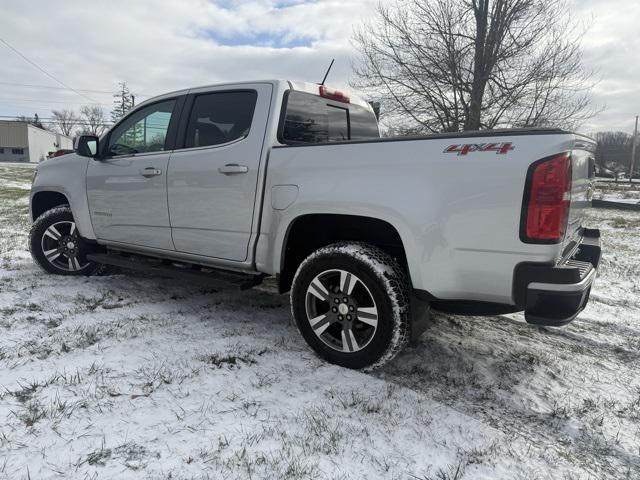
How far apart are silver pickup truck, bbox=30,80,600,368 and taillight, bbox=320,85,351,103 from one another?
4cm

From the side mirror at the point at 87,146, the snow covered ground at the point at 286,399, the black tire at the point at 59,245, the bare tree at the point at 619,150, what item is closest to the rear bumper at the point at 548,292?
the snow covered ground at the point at 286,399

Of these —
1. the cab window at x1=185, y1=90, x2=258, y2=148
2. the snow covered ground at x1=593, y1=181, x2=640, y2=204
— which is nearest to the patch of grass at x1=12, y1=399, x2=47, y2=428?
the cab window at x1=185, y1=90, x2=258, y2=148

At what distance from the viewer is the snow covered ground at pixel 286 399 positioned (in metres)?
2.16

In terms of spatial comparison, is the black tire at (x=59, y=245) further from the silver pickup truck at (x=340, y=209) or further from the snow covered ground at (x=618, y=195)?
the snow covered ground at (x=618, y=195)

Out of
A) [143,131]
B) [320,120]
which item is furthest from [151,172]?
[320,120]

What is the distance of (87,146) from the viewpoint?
4566mm

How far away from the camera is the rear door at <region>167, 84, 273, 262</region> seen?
139 inches

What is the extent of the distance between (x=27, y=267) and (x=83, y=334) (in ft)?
8.66

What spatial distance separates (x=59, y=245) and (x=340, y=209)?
3.63 metres

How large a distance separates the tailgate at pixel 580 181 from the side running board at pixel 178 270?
7.34 ft

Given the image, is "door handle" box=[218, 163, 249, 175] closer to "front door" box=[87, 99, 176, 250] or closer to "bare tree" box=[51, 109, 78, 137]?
"front door" box=[87, 99, 176, 250]

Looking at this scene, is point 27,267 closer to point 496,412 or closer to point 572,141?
point 496,412

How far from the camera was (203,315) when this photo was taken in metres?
4.08

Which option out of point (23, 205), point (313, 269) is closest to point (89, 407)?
point (313, 269)
